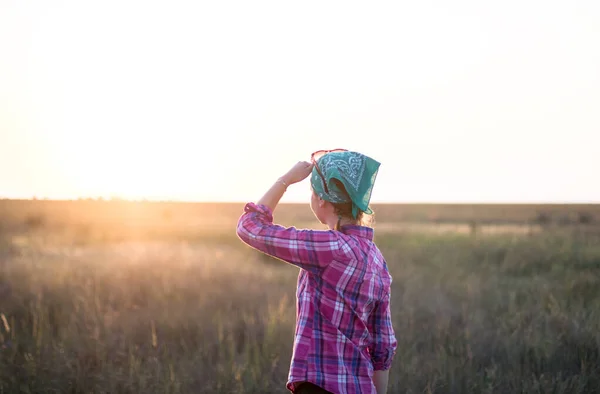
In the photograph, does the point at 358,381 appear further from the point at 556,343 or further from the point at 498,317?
the point at 498,317

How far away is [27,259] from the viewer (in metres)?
9.30

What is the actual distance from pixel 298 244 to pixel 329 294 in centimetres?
22

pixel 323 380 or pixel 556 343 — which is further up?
pixel 323 380

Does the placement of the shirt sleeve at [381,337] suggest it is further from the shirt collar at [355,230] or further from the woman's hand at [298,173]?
the woman's hand at [298,173]

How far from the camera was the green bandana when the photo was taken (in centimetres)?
215

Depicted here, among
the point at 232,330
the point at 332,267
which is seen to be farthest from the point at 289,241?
the point at 232,330

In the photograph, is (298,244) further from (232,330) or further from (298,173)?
(232,330)

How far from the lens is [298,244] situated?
2090mm

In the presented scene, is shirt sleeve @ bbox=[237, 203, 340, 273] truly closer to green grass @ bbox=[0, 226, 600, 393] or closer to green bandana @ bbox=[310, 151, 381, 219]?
green bandana @ bbox=[310, 151, 381, 219]

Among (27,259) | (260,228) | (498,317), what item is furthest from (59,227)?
(260,228)

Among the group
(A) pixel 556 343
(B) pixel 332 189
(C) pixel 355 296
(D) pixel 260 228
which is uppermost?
(B) pixel 332 189

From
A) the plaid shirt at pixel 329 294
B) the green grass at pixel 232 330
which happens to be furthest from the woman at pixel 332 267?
the green grass at pixel 232 330

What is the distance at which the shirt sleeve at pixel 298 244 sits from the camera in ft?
6.85

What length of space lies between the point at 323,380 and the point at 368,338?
25 cm
